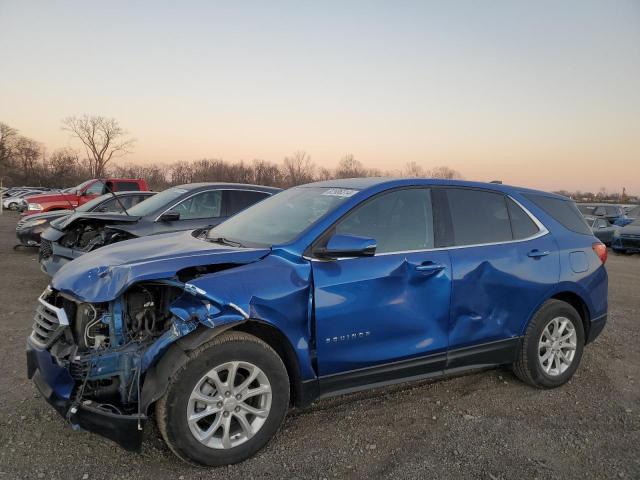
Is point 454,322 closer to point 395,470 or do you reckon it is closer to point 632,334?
point 395,470

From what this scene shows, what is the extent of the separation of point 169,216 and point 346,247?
15.5 feet

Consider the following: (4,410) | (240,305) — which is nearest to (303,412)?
(240,305)

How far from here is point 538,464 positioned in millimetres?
3051

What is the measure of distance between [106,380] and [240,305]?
0.93 m

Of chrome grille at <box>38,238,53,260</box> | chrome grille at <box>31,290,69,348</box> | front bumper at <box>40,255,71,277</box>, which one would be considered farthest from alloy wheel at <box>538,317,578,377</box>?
chrome grille at <box>38,238,53,260</box>

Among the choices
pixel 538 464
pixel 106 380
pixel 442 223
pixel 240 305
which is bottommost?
pixel 538 464

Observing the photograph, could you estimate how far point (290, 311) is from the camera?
9.86 ft

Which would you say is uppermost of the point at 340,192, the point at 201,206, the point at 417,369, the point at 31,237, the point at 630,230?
the point at 340,192

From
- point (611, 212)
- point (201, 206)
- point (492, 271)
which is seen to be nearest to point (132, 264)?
point (492, 271)

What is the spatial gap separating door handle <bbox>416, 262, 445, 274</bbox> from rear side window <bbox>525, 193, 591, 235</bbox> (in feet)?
4.85

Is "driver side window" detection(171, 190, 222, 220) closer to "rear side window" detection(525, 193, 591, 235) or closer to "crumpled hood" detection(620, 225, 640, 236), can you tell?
"rear side window" detection(525, 193, 591, 235)

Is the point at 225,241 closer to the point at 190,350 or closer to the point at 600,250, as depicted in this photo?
the point at 190,350

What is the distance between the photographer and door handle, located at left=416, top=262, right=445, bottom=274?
346 centimetres

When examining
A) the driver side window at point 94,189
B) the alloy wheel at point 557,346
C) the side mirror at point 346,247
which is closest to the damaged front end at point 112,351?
the side mirror at point 346,247
